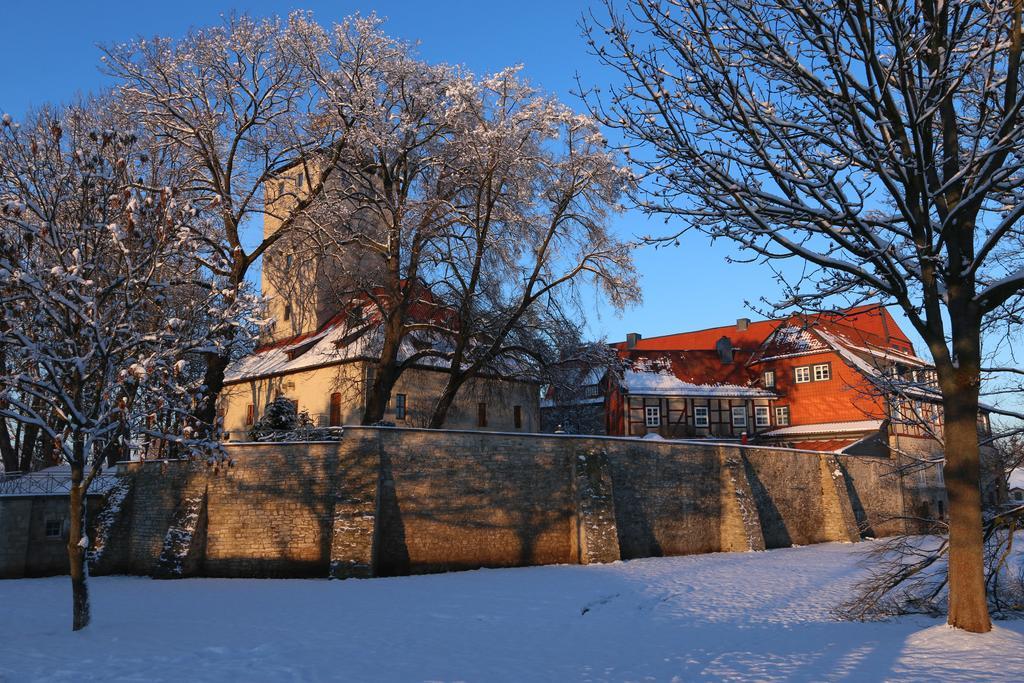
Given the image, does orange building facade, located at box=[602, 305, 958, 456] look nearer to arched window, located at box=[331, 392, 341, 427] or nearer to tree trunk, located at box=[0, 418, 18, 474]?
arched window, located at box=[331, 392, 341, 427]

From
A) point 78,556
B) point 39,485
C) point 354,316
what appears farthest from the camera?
point 354,316

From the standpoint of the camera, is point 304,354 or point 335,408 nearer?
point 335,408

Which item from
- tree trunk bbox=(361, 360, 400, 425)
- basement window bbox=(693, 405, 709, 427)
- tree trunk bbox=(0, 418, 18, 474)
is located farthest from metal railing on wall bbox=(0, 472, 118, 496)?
basement window bbox=(693, 405, 709, 427)

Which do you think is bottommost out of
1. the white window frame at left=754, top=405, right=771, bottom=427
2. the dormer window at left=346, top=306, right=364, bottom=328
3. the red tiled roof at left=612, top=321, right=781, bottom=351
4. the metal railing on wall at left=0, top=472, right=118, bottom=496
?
the metal railing on wall at left=0, top=472, right=118, bottom=496

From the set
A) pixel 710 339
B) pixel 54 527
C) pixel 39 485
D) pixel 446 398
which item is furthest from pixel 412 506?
pixel 710 339

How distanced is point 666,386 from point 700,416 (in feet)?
7.66

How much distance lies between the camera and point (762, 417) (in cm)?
4059

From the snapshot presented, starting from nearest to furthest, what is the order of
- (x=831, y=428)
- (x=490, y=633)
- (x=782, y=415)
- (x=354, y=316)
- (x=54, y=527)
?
(x=490, y=633) → (x=54, y=527) → (x=354, y=316) → (x=831, y=428) → (x=782, y=415)

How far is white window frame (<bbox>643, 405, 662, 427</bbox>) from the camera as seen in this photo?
1554 inches

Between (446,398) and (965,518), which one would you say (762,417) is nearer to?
(446,398)

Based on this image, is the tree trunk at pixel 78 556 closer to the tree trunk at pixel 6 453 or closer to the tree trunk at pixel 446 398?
the tree trunk at pixel 446 398

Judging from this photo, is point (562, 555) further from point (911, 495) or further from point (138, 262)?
point (911, 495)

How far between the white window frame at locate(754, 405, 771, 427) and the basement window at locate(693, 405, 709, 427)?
9.22ft

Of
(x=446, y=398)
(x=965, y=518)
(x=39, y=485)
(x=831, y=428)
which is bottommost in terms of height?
(x=39, y=485)
